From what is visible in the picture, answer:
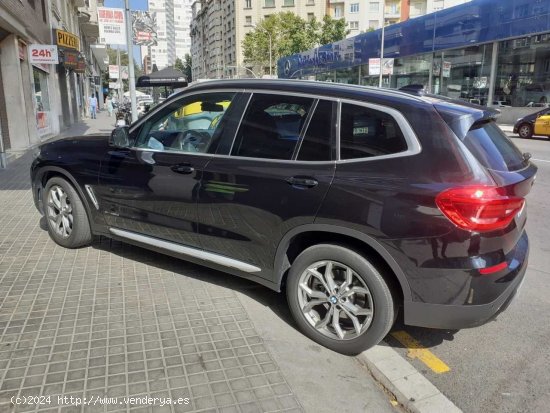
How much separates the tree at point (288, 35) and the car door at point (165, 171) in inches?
2648

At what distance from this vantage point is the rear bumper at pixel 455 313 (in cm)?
283

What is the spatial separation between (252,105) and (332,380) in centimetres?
210

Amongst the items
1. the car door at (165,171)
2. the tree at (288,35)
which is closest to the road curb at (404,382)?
the car door at (165,171)

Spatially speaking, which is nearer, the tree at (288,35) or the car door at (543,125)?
the car door at (543,125)

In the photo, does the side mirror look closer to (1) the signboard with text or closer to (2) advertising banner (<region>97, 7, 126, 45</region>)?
(2) advertising banner (<region>97, 7, 126, 45</region>)

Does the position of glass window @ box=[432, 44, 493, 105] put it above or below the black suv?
above

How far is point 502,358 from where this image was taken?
3.27 meters

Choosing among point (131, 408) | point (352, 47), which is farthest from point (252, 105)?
point (352, 47)

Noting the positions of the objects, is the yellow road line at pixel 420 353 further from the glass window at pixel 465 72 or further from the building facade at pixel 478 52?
the glass window at pixel 465 72

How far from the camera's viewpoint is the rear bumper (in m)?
2.83

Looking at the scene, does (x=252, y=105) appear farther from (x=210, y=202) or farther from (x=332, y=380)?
(x=332, y=380)

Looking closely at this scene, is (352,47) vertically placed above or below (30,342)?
above

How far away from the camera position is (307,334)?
3428mm

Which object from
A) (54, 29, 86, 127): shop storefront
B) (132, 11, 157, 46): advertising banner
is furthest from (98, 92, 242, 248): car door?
(54, 29, 86, 127): shop storefront
